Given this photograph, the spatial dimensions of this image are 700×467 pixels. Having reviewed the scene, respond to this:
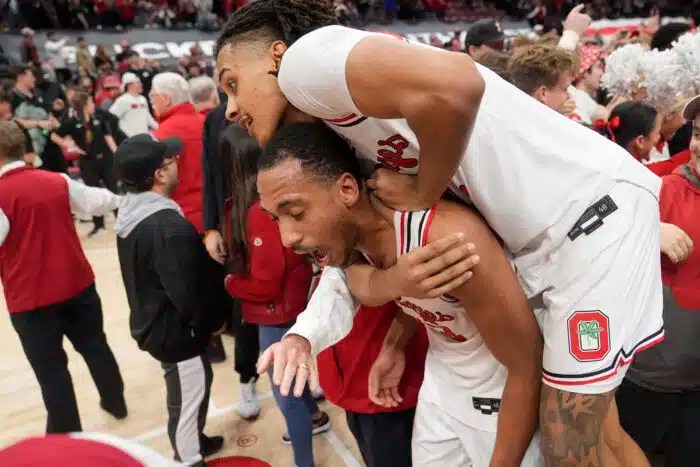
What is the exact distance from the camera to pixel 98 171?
6512 mm

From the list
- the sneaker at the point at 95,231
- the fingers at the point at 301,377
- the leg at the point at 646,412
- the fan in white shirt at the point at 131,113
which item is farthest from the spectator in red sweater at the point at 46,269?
the fan in white shirt at the point at 131,113

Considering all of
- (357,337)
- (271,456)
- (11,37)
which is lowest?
(11,37)

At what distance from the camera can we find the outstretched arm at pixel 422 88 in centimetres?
89

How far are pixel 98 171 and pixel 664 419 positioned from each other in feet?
20.4

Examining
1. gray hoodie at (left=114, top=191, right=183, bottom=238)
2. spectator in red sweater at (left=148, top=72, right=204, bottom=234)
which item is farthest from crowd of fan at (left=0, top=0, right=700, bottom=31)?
gray hoodie at (left=114, top=191, right=183, bottom=238)

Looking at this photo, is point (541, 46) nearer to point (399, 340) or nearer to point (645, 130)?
point (645, 130)

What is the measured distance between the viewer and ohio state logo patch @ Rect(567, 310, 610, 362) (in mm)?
1173

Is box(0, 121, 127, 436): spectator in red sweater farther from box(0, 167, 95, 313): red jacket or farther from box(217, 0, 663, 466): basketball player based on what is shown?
box(217, 0, 663, 466): basketball player

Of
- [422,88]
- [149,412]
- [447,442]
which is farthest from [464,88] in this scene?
[149,412]

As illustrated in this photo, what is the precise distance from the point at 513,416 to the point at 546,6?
17.1 meters

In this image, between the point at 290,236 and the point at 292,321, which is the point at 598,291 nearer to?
the point at 290,236

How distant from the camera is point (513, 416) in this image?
1256mm

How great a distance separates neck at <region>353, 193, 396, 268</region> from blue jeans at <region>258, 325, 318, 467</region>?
3.67 feet

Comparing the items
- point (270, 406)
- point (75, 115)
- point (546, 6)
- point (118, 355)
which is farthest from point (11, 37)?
point (546, 6)
